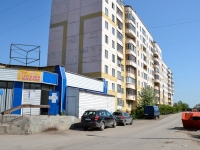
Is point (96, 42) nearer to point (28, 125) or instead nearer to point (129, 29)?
point (129, 29)

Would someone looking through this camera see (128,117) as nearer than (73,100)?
No

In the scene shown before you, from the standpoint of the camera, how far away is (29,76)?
21094 millimetres

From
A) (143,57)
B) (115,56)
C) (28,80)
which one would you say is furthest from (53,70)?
(143,57)

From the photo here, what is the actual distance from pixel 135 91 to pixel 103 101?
92.4ft

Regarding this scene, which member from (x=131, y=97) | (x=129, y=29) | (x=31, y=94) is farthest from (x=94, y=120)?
(x=129, y=29)

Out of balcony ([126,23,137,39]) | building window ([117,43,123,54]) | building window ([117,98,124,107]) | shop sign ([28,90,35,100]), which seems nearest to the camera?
shop sign ([28,90,35,100])

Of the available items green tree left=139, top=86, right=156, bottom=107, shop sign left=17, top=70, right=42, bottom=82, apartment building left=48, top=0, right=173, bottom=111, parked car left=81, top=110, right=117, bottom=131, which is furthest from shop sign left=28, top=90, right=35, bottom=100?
green tree left=139, top=86, right=156, bottom=107

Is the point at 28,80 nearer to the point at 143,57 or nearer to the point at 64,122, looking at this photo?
the point at 64,122

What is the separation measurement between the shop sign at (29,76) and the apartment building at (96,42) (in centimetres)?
1576

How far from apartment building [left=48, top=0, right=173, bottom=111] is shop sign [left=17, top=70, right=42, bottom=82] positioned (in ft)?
51.7

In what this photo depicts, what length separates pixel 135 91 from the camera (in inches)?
2147

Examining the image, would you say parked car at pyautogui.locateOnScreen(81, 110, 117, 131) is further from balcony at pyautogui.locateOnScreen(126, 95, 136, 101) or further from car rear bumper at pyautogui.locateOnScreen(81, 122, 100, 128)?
balcony at pyautogui.locateOnScreen(126, 95, 136, 101)

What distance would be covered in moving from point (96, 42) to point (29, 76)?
746 inches

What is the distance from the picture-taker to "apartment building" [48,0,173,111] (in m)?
38.0
